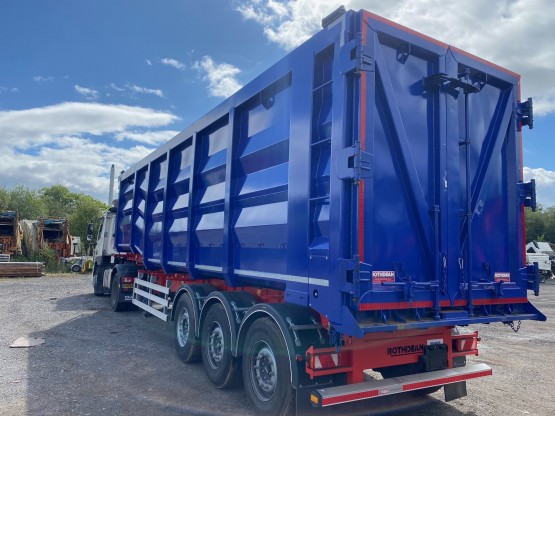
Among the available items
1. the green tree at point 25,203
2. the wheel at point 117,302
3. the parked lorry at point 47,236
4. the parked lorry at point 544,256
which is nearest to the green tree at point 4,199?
the green tree at point 25,203

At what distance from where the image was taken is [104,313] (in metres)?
9.87

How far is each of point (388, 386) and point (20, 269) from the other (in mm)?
19354

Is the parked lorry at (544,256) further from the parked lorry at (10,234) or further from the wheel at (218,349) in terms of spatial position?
the parked lorry at (10,234)

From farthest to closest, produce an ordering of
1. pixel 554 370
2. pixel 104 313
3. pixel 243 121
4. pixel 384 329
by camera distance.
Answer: pixel 104 313 → pixel 554 370 → pixel 243 121 → pixel 384 329

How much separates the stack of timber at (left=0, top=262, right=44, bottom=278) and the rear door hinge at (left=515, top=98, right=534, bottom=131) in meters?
19.7

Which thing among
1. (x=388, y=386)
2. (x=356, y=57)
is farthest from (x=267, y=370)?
(x=356, y=57)

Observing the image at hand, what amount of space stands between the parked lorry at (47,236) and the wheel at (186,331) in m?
19.8

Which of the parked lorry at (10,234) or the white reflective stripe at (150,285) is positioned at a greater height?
the parked lorry at (10,234)

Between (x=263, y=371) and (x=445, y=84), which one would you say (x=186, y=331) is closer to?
(x=263, y=371)

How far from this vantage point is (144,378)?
5.20 metres

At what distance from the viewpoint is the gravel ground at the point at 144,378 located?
432cm

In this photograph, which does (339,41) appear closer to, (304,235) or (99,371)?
(304,235)
